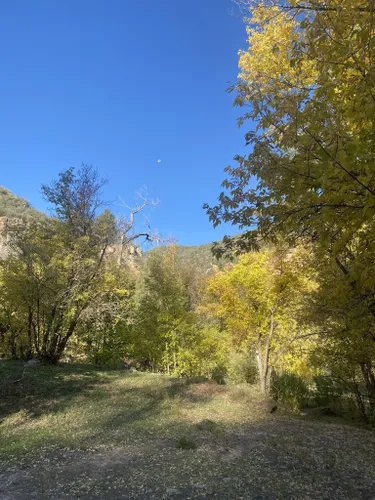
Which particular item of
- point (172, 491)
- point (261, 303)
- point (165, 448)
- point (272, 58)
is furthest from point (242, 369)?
point (272, 58)

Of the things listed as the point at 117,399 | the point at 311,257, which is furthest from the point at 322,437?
the point at 117,399

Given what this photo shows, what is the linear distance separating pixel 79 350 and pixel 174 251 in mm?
15847

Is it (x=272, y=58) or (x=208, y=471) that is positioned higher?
(x=272, y=58)

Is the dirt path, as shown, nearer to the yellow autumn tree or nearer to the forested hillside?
the yellow autumn tree

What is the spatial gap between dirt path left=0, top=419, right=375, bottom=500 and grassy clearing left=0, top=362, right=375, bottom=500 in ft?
0.05

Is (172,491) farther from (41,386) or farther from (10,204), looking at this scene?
(10,204)

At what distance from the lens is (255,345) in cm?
1560

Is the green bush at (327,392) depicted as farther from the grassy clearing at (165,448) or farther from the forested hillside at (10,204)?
the forested hillside at (10,204)

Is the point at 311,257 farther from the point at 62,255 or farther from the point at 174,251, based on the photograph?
the point at 174,251

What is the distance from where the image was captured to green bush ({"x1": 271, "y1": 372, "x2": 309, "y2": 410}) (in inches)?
474

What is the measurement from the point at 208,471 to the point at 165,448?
1538mm

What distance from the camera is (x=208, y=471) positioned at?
507 cm

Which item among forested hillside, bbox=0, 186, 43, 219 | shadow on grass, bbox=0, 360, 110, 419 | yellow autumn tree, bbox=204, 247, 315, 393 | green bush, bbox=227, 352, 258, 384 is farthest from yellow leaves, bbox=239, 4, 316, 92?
forested hillside, bbox=0, 186, 43, 219

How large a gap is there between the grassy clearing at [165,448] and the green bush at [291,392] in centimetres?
164
